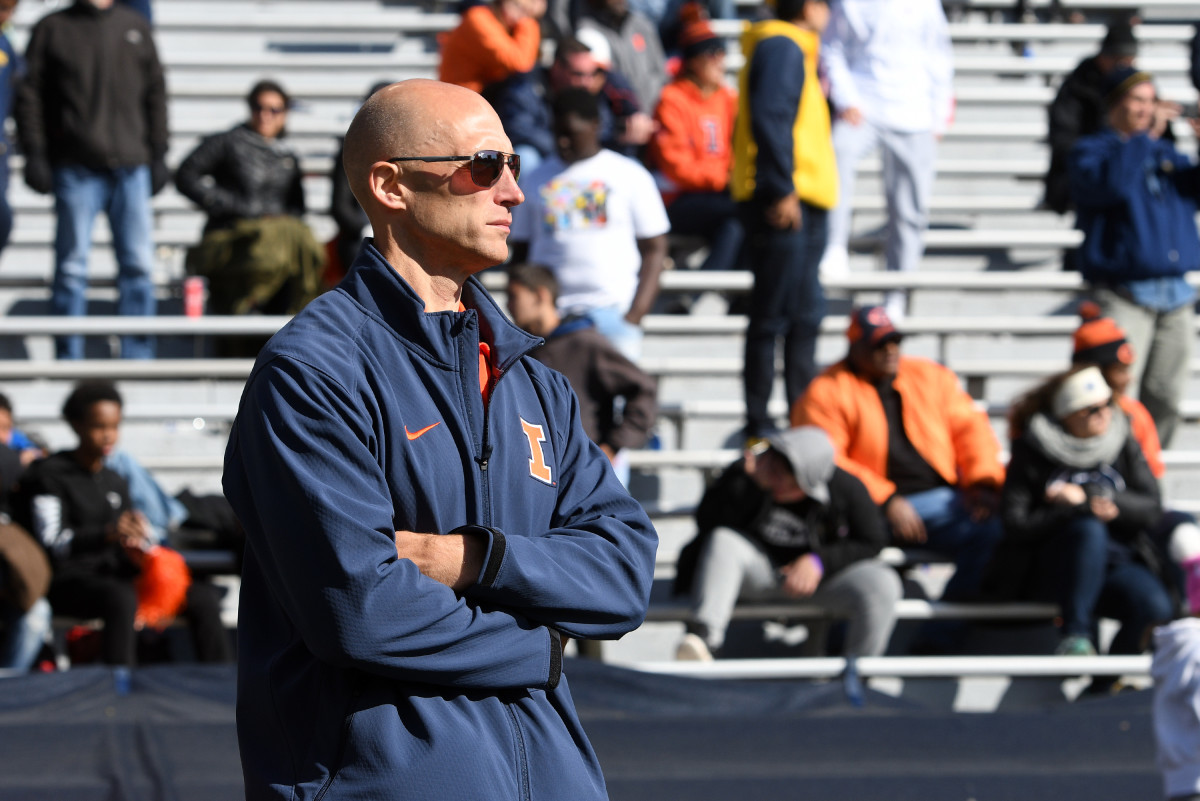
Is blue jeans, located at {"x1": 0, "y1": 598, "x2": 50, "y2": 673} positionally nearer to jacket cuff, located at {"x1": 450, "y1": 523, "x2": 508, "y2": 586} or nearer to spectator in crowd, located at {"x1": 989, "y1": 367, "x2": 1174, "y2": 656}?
spectator in crowd, located at {"x1": 989, "y1": 367, "x2": 1174, "y2": 656}

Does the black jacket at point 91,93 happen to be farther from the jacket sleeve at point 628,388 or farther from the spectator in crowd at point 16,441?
the jacket sleeve at point 628,388

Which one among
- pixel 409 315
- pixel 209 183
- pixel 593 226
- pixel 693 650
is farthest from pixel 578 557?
pixel 209 183

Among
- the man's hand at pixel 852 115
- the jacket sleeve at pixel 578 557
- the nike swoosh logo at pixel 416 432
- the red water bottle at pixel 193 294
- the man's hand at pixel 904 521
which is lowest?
the man's hand at pixel 904 521

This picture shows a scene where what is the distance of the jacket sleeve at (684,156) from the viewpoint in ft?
25.5

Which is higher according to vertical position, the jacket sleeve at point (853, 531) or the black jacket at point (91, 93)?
the black jacket at point (91, 93)

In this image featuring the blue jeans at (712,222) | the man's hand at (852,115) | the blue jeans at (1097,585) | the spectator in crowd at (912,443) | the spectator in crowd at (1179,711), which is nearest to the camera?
the spectator in crowd at (1179,711)

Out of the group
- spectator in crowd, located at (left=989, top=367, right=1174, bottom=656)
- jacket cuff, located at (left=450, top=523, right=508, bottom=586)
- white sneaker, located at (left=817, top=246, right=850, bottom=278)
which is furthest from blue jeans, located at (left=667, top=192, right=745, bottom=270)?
jacket cuff, located at (left=450, top=523, right=508, bottom=586)

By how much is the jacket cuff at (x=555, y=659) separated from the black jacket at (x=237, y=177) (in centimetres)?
557

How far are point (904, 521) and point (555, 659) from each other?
4.10m

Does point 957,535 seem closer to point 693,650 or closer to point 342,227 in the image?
point 693,650

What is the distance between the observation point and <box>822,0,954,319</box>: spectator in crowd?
7.68 metres

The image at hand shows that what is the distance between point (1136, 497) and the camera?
5727mm

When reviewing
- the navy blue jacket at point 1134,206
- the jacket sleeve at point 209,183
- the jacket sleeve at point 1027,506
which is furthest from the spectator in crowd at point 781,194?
the jacket sleeve at point 209,183

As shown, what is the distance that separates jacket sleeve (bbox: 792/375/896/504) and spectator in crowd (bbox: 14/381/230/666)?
2.39 meters
